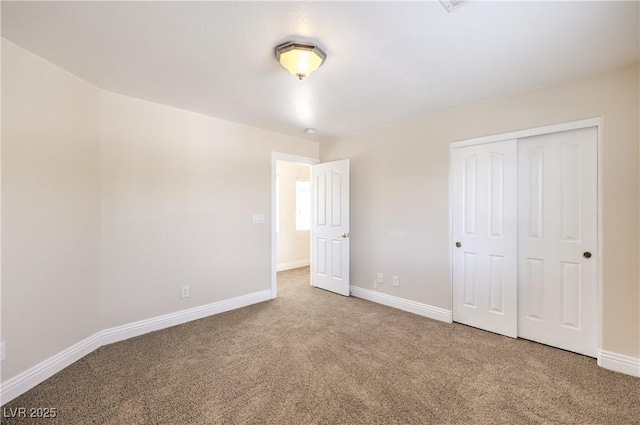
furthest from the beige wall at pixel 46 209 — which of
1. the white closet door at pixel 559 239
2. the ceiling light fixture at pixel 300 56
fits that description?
the white closet door at pixel 559 239

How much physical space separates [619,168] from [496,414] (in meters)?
2.07

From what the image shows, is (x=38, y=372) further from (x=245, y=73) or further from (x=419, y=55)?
(x=419, y=55)

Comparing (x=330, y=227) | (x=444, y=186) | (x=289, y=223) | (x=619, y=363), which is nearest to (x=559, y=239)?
(x=619, y=363)

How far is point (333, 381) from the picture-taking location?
2.06m

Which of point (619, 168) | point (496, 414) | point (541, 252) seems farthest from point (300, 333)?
point (619, 168)

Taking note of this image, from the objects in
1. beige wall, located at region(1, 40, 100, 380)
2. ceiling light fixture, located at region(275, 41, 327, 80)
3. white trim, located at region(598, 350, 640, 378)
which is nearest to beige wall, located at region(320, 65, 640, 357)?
white trim, located at region(598, 350, 640, 378)

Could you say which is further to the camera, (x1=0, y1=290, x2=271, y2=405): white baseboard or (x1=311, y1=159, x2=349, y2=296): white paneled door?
(x1=311, y1=159, x2=349, y2=296): white paneled door

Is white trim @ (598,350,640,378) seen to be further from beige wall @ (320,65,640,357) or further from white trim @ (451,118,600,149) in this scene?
white trim @ (451,118,600,149)

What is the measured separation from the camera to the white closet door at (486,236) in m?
2.78

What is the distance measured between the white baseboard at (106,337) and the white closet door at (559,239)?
3101 millimetres

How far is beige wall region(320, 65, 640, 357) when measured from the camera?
7.07 feet

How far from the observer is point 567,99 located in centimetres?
242

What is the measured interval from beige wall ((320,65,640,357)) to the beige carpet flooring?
1.90ft

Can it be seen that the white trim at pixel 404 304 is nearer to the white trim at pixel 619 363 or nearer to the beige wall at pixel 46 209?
the white trim at pixel 619 363
